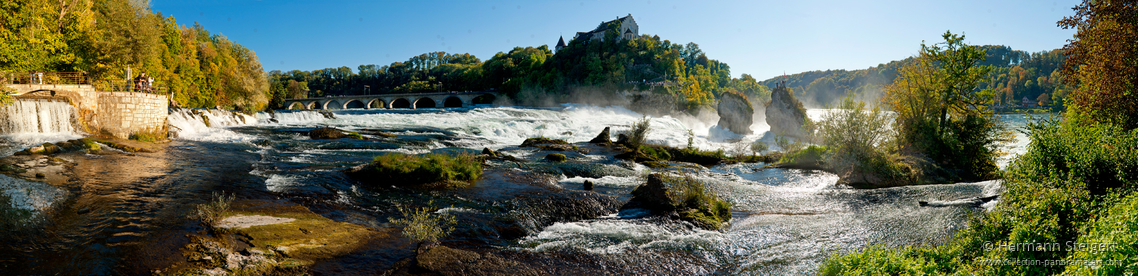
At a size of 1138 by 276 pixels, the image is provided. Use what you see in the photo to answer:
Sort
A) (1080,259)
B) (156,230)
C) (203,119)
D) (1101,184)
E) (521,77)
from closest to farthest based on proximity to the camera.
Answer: (1080,259) → (1101,184) → (156,230) → (203,119) → (521,77)

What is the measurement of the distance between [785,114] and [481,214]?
3656cm

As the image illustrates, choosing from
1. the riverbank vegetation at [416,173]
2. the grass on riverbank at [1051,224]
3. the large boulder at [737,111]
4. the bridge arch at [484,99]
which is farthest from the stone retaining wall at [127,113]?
the bridge arch at [484,99]

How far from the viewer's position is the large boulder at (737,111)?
145 feet

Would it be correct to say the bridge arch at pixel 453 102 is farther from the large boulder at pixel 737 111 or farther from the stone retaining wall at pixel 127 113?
the stone retaining wall at pixel 127 113

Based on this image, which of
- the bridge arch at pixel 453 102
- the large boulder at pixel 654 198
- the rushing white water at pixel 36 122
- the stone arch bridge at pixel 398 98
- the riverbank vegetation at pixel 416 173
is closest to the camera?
the large boulder at pixel 654 198

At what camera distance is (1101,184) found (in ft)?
→ 20.6

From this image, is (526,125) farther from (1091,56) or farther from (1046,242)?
(1046,242)

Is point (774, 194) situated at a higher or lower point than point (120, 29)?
lower

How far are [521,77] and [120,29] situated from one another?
237 ft

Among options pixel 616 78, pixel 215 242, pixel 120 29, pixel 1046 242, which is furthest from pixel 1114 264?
pixel 616 78

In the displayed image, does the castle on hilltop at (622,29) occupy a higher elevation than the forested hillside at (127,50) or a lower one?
higher

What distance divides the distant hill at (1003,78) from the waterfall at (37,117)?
38.7 meters

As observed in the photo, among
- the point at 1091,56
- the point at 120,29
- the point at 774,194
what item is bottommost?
the point at 774,194

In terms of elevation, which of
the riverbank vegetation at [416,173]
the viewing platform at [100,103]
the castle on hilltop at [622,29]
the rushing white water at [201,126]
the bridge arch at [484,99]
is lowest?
the riverbank vegetation at [416,173]
